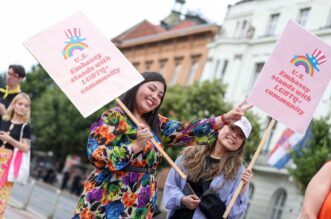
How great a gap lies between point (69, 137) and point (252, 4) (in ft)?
50.9

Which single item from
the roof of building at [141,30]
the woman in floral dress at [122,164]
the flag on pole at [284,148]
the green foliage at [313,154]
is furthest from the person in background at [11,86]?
the roof of building at [141,30]

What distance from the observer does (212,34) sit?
40719mm

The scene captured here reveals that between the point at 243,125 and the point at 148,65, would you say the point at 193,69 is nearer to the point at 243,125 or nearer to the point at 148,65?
the point at 148,65

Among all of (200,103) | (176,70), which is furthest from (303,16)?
(176,70)

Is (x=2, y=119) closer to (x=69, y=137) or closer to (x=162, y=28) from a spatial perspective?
(x=69, y=137)

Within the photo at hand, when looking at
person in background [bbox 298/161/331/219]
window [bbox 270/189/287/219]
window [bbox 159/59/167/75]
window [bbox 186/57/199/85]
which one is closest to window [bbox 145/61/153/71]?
window [bbox 159/59/167/75]

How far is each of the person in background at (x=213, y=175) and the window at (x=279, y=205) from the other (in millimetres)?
26187

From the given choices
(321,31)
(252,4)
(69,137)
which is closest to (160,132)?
(321,31)

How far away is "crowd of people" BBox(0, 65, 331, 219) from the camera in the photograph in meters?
4.58

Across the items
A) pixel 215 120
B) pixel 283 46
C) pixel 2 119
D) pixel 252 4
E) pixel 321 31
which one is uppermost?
pixel 252 4

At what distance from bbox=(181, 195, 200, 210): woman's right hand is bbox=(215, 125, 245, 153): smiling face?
1.74ft

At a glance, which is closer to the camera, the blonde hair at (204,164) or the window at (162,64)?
the blonde hair at (204,164)

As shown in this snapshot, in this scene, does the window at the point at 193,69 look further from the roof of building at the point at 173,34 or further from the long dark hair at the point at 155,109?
the long dark hair at the point at 155,109

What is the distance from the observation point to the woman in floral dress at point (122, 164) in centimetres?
449
